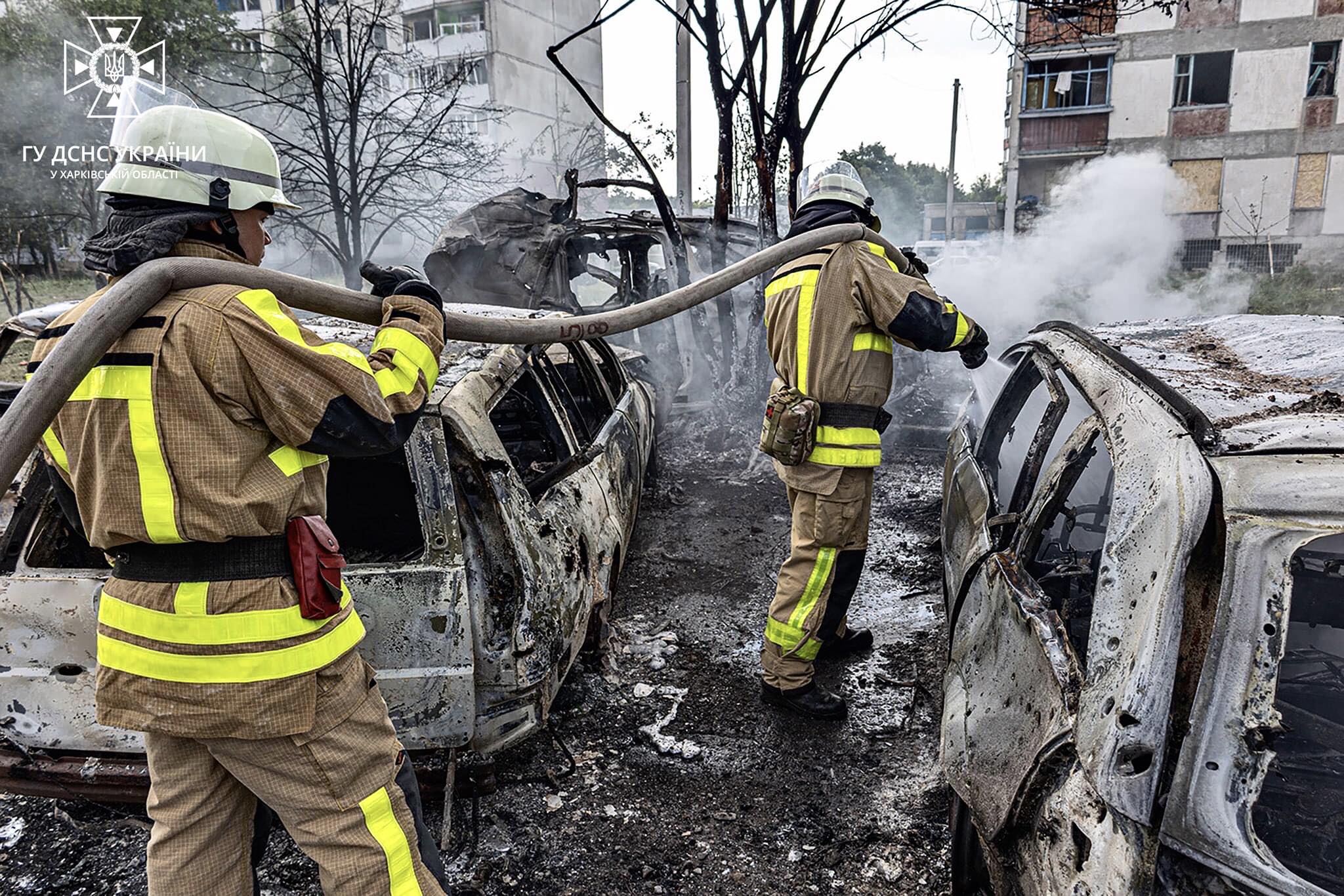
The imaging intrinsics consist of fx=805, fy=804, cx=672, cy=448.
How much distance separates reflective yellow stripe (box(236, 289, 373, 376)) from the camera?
1.66m

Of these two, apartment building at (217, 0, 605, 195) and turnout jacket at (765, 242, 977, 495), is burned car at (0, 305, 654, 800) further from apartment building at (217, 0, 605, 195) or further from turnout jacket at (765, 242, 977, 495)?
apartment building at (217, 0, 605, 195)

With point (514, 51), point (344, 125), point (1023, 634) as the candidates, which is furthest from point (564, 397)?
point (514, 51)

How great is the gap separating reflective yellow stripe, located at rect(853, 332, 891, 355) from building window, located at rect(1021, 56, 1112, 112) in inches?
907

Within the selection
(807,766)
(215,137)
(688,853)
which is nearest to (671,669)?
(807,766)

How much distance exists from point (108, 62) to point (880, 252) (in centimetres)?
1222

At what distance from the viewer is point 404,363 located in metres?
1.86

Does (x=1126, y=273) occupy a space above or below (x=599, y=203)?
below

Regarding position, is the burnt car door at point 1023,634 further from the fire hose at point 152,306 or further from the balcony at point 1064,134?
the balcony at point 1064,134

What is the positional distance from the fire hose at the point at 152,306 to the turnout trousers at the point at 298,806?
727mm

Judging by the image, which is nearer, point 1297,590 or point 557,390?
point 1297,590

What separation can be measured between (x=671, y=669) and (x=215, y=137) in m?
2.74

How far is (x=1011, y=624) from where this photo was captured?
2115mm

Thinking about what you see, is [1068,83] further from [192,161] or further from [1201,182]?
[192,161]

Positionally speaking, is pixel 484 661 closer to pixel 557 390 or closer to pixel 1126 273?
pixel 557 390
